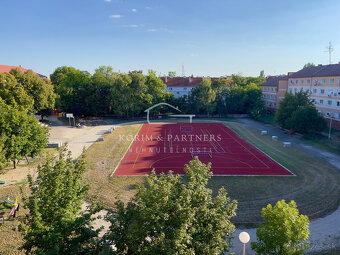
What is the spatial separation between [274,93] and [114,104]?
134ft

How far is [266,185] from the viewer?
68.3ft

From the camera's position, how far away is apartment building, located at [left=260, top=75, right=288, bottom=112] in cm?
5806

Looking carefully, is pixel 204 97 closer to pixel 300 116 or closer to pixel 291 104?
pixel 291 104

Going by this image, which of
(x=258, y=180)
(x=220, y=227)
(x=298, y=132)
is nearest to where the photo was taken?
(x=220, y=227)

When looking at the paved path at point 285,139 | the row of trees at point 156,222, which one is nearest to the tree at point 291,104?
the paved path at point 285,139

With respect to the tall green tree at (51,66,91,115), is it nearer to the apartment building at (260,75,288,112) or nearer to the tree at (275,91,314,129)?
the tree at (275,91,314,129)

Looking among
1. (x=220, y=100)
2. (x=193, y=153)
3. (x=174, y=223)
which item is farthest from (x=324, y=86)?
(x=174, y=223)

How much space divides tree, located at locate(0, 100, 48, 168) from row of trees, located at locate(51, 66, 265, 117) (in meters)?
31.0

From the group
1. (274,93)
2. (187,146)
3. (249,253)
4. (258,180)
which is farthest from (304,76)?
(249,253)

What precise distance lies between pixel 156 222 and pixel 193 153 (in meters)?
22.7

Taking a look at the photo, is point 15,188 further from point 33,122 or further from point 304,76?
point 304,76

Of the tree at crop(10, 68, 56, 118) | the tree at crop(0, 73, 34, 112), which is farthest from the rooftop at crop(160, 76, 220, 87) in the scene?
the tree at crop(0, 73, 34, 112)

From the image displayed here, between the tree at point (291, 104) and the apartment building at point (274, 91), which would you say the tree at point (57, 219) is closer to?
the tree at point (291, 104)

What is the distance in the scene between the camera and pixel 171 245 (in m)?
7.35
